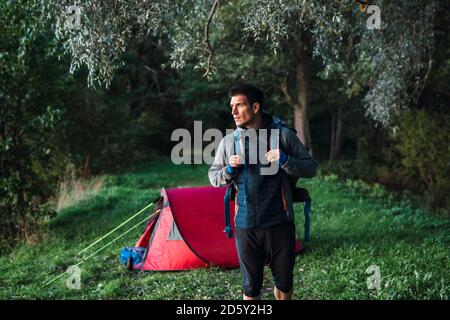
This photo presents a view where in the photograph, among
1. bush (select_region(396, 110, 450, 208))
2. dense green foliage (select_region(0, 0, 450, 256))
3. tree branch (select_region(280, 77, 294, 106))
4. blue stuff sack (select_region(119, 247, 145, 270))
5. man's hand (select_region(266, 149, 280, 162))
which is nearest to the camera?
man's hand (select_region(266, 149, 280, 162))

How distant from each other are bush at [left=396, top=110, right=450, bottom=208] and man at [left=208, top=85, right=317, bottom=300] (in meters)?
10.3

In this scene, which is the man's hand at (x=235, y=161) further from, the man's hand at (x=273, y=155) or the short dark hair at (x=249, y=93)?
the short dark hair at (x=249, y=93)

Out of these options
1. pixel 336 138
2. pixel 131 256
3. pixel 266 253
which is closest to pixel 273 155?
pixel 266 253

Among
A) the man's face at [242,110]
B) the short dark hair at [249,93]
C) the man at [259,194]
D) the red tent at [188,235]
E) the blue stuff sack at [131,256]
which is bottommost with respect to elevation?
the blue stuff sack at [131,256]

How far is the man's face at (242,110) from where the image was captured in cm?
397

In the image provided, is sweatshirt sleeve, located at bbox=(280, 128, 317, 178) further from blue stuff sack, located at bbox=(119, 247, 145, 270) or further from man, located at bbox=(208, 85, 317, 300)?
blue stuff sack, located at bbox=(119, 247, 145, 270)

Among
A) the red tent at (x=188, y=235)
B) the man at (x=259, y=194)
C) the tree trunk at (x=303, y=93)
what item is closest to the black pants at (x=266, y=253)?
the man at (x=259, y=194)

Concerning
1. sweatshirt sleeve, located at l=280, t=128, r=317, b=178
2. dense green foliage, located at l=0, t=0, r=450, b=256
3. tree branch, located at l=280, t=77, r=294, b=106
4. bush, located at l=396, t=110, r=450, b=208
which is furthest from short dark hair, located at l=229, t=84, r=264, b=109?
tree branch, located at l=280, t=77, r=294, b=106

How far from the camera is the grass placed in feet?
17.7

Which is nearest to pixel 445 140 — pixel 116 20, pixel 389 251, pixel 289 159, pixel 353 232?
pixel 353 232

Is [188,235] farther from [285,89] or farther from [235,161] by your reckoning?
[285,89]

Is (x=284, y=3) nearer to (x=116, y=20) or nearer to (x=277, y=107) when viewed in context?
(x=116, y=20)

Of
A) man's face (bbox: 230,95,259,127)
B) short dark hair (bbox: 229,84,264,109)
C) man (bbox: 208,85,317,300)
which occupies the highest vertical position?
short dark hair (bbox: 229,84,264,109)

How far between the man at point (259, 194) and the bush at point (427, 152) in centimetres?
1032
